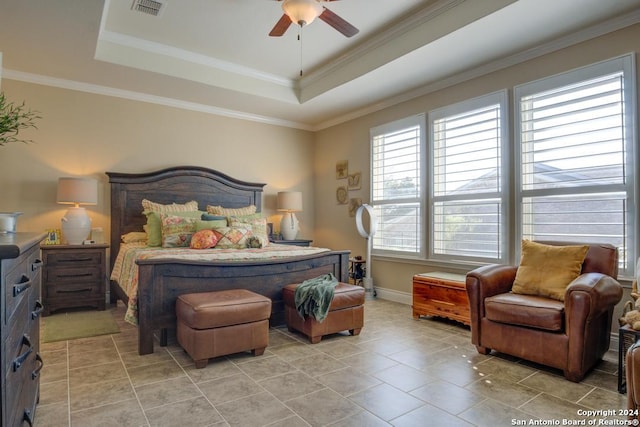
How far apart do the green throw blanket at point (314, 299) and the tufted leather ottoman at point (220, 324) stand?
0.40 m

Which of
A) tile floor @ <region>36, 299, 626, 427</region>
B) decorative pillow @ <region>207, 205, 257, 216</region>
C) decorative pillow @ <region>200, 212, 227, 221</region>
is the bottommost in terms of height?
tile floor @ <region>36, 299, 626, 427</region>

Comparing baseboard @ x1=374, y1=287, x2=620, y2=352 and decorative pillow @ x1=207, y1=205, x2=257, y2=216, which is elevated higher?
decorative pillow @ x1=207, y1=205, x2=257, y2=216

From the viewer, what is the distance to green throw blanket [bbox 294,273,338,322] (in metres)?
3.20

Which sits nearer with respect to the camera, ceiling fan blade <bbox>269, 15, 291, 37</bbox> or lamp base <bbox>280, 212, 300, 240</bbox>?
ceiling fan blade <bbox>269, 15, 291, 37</bbox>

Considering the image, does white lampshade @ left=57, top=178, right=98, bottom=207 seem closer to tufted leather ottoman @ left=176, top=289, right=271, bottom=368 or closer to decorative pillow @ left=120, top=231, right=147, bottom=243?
decorative pillow @ left=120, top=231, right=147, bottom=243

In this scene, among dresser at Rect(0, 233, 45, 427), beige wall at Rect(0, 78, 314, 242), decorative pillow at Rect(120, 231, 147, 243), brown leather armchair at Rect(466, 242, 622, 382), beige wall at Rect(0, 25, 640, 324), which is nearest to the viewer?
dresser at Rect(0, 233, 45, 427)

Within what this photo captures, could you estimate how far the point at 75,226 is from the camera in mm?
4293

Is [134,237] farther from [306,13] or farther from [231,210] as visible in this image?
[306,13]

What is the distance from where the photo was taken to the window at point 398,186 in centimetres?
484

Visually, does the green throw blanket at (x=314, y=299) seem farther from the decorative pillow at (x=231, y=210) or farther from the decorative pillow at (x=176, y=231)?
the decorative pillow at (x=231, y=210)

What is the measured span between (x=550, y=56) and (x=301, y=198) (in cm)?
377

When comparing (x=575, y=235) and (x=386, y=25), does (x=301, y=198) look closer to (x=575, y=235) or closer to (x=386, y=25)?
(x=386, y=25)

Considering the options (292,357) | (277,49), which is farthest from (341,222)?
(292,357)

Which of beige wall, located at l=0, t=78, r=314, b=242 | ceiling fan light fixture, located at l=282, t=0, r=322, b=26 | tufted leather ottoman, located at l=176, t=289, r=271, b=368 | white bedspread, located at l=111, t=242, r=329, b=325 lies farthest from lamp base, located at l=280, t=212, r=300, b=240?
ceiling fan light fixture, located at l=282, t=0, r=322, b=26
